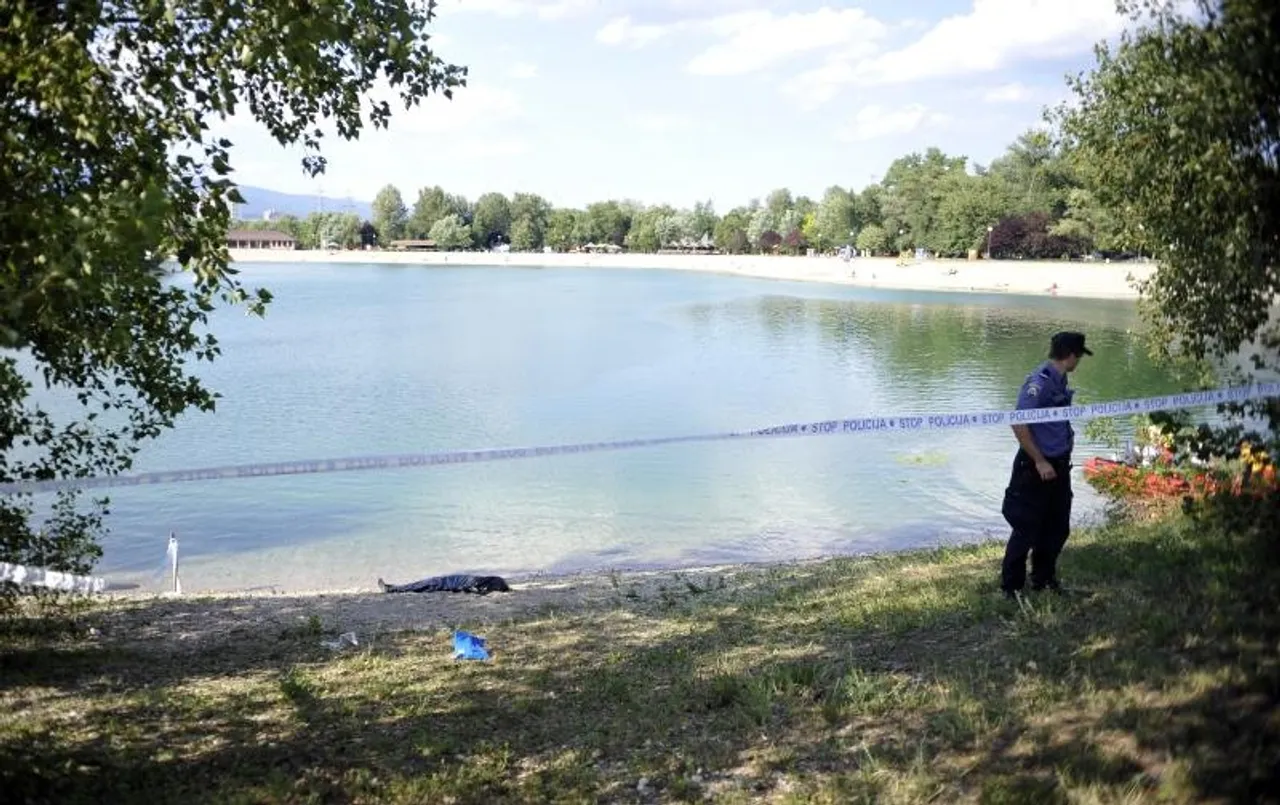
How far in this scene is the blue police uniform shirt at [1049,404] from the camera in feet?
22.1

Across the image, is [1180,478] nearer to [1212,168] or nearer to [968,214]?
[1212,168]

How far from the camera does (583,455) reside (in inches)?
1011

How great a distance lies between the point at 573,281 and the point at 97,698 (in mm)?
125704

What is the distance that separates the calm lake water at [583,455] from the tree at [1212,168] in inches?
360

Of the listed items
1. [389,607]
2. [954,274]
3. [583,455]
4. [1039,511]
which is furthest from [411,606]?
[954,274]

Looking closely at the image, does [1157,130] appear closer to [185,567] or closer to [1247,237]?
[1247,237]

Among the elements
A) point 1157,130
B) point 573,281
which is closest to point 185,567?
point 1157,130

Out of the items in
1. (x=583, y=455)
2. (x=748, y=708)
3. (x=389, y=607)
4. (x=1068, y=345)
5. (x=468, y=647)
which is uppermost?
(x=1068, y=345)

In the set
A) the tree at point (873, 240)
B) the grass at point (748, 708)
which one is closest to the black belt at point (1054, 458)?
the grass at point (748, 708)

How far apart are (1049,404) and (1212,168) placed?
76.3 inches

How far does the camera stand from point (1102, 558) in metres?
7.86

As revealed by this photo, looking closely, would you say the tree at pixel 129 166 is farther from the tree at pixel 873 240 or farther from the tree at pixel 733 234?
the tree at pixel 733 234

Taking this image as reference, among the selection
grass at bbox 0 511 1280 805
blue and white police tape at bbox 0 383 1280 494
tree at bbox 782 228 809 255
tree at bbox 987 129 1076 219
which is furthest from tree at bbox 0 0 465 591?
tree at bbox 782 228 809 255

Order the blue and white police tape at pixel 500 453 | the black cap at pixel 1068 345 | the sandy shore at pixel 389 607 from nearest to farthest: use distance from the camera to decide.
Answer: the blue and white police tape at pixel 500 453, the black cap at pixel 1068 345, the sandy shore at pixel 389 607
